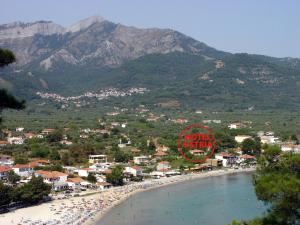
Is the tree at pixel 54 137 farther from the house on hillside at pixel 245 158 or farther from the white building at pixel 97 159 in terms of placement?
the house on hillside at pixel 245 158

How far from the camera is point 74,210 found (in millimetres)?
27344

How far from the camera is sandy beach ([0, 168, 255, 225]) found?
2484 cm

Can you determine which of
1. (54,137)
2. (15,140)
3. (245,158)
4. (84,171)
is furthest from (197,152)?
(15,140)

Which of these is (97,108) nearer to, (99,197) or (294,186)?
(99,197)

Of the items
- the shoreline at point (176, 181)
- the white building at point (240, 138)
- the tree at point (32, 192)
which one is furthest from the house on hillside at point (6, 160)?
the white building at point (240, 138)

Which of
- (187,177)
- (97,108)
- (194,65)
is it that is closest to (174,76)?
(194,65)

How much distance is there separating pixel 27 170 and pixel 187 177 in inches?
452

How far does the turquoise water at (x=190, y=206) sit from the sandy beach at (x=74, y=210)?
62cm

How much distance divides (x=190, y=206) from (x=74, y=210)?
21.4 ft

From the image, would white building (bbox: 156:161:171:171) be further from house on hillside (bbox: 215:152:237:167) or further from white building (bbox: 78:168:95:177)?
white building (bbox: 78:168:95:177)

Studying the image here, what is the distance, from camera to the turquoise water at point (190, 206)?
2628 cm

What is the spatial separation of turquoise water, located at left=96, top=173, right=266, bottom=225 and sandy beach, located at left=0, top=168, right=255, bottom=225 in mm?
621

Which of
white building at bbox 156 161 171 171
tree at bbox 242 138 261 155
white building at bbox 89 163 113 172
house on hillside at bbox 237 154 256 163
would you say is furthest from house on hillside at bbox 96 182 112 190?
tree at bbox 242 138 261 155

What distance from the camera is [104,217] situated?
88.5ft
